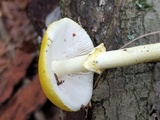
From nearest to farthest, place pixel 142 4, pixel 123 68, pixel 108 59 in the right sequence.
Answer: pixel 108 59 → pixel 123 68 → pixel 142 4

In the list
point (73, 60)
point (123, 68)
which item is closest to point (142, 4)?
point (123, 68)

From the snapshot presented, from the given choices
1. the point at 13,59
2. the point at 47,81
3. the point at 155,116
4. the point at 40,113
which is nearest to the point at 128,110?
the point at 155,116

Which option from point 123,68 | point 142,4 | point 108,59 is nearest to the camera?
point 108,59

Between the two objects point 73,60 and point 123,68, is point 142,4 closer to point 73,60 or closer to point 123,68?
point 123,68

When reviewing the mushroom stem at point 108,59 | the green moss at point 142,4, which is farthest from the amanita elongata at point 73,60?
the green moss at point 142,4

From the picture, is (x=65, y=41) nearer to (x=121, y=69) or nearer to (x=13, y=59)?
(x=121, y=69)

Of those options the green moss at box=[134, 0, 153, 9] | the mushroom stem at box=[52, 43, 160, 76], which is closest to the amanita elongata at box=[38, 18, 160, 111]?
the mushroom stem at box=[52, 43, 160, 76]

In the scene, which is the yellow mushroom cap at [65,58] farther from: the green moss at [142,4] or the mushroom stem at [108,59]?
the green moss at [142,4]
